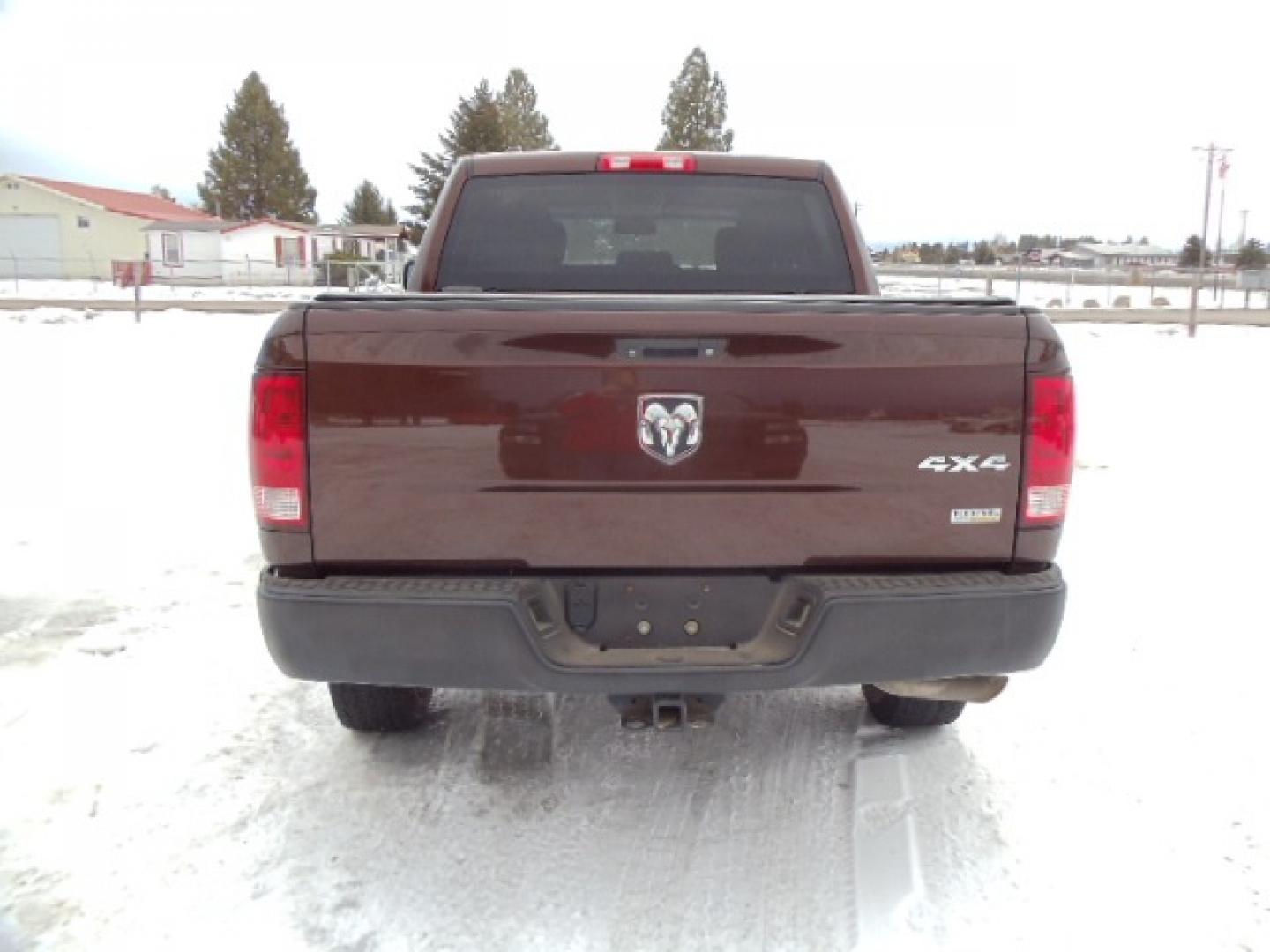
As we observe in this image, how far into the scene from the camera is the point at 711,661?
8.77 ft

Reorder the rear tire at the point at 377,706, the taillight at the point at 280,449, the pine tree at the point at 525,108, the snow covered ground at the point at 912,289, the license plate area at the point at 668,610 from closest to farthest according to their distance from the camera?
1. the taillight at the point at 280,449
2. the license plate area at the point at 668,610
3. the rear tire at the point at 377,706
4. the snow covered ground at the point at 912,289
5. the pine tree at the point at 525,108

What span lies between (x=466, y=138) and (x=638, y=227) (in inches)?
2120

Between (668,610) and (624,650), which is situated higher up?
(668,610)

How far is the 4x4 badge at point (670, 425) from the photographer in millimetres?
2621

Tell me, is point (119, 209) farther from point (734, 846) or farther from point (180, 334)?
point (734, 846)

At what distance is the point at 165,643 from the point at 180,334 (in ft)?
50.2

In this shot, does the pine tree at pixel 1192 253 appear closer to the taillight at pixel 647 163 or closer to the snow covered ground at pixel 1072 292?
the snow covered ground at pixel 1072 292

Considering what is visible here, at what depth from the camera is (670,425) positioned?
2629 millimetres

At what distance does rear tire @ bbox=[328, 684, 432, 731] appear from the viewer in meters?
3.48

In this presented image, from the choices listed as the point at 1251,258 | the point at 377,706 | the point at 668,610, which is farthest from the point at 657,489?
the point at 1251,258

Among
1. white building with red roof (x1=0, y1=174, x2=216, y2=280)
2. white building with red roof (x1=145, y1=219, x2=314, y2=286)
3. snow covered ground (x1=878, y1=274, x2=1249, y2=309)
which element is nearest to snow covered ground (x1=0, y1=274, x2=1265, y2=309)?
snow covered ground (x1=878, y1=274, x2=1249, y2=309)

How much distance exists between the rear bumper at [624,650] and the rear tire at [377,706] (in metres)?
0.77

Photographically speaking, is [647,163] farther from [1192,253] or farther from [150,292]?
[1192,253]

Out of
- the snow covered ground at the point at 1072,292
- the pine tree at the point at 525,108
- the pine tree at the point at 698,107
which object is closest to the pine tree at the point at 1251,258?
the snow covered ground at the point at 1072,292
